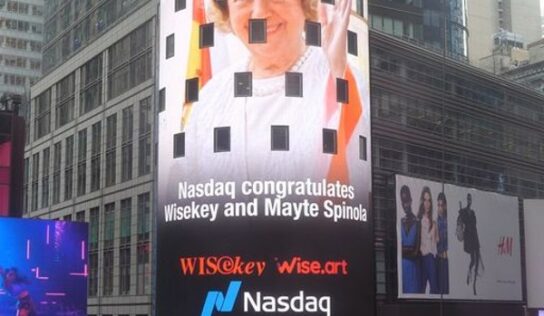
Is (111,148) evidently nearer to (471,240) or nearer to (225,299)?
(225,299)

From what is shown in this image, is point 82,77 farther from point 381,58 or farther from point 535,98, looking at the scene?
point 535,98

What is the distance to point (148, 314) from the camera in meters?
59.7

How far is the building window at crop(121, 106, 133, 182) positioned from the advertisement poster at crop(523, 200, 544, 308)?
33.4 metres

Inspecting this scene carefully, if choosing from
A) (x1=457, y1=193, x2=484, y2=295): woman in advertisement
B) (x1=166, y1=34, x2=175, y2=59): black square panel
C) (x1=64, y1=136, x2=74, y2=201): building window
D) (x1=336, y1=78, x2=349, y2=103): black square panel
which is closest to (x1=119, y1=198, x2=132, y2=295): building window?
(x1=64, y1=136, x2=74, y2=201): building window

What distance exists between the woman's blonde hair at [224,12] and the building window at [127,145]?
1999 centimetres

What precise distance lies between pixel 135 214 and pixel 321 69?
859 inches

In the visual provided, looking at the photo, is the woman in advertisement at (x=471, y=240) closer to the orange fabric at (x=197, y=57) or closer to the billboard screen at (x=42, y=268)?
the orange fabric at (x=197, y=57)

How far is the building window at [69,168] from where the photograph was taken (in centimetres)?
7539

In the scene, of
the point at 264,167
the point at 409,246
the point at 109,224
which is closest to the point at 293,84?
the point at 264,167

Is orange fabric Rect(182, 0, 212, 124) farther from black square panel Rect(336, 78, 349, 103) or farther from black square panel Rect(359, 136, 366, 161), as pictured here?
black square panel Rect(359, 136, 366, 161)

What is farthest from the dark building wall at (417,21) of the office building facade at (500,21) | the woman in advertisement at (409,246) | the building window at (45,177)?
the office building facade at (500,21)

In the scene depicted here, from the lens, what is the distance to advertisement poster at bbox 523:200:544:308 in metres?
72.0

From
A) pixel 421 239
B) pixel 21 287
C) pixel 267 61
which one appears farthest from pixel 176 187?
pixel 421 239

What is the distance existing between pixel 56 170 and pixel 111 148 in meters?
12.8
